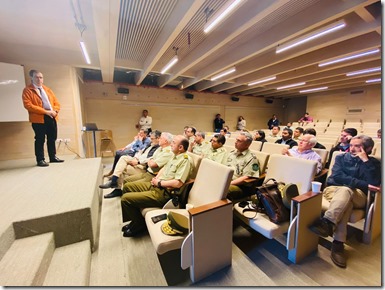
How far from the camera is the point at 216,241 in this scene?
4.34 ft

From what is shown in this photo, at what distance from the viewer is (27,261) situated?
114 cm

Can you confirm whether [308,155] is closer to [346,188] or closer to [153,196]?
[346,188]

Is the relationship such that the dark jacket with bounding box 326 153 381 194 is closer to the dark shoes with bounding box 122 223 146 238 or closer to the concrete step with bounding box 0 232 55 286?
the dark shoes with bounding box 122 223 146 238

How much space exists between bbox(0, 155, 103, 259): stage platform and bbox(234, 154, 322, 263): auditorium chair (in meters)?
1.43

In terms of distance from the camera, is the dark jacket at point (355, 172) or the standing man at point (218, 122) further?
the standing man at point (218, 122)

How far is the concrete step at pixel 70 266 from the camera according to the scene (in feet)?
3.78

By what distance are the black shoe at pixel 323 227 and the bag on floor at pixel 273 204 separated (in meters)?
0.25

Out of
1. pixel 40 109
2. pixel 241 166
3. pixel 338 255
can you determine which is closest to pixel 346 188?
pixel 338 255

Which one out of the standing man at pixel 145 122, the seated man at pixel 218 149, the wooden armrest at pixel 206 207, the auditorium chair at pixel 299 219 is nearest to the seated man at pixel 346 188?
the auditorium chair at pixel 299 219

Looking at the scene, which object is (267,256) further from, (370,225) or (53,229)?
(53,229)

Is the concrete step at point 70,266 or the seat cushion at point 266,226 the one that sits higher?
the seat cushion at point 266,226

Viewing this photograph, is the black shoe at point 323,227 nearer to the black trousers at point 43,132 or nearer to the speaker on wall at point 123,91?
the black trousers at point 43,132

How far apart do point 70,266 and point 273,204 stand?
162cm

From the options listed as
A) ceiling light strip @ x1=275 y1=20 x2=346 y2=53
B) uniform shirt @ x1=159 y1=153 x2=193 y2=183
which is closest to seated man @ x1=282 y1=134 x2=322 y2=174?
uniform shirt @ x1=159 y1=153 x2=193 y2=183
